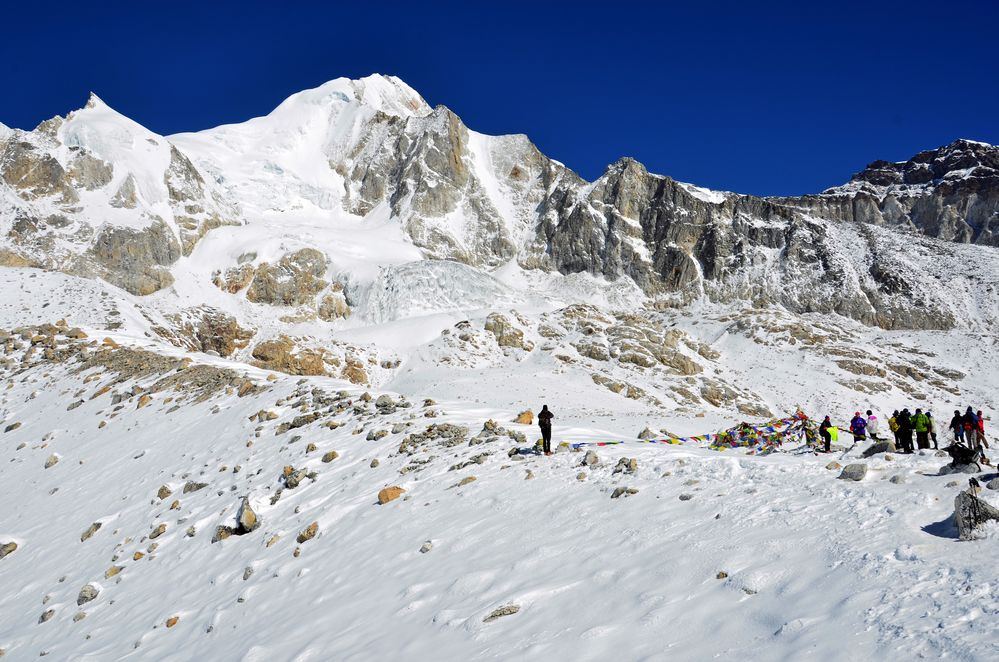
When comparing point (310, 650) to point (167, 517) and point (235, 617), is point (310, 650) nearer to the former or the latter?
point (235, 617)

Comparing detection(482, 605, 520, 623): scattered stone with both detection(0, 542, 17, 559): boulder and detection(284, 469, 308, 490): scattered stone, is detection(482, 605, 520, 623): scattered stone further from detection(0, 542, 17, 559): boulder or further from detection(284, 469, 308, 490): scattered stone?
detection(0, 542, 17, 559): boulder

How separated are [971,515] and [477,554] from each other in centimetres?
592

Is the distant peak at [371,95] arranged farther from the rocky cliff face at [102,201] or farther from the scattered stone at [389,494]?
the scattered stone at [389,494]

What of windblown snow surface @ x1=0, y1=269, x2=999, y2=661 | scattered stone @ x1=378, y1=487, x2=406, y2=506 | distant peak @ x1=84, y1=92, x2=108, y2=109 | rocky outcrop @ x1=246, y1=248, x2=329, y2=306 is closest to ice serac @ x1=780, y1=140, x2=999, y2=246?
rocky outcrop @ x1=246, y1=248, x2=329, y2=306

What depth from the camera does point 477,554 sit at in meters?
9.09

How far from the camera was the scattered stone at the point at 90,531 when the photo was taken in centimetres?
1453

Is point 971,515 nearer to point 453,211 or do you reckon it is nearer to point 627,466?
point 627,466

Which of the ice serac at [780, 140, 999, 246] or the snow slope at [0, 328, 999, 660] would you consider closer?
the snow slope at [0, 328, 999, 660]

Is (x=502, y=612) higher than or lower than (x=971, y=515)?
lower

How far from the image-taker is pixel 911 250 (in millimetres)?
102562

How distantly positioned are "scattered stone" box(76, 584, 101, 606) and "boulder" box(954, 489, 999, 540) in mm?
13681

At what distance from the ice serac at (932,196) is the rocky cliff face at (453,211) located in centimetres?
51

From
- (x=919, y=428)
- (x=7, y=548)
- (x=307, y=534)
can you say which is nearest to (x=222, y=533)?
(x=307, y=534)

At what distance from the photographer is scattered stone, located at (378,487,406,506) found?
12336 mm
